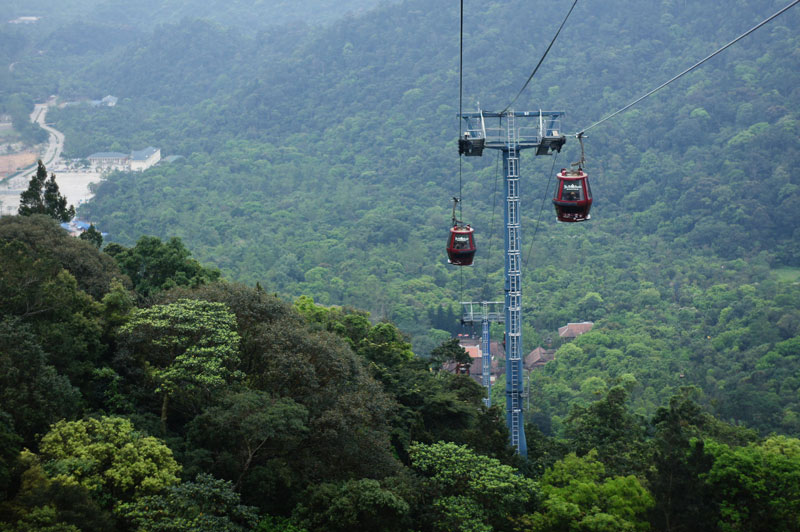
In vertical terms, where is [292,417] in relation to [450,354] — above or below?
below

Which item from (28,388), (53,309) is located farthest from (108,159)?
(28,388)

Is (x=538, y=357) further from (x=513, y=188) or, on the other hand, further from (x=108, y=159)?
(x=108, y=159)

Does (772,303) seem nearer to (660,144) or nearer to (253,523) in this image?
(660,144)

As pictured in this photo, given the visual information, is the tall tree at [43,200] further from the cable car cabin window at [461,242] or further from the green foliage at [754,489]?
the green foliage at [754,489]

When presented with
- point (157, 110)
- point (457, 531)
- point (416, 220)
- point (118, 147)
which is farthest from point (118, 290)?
point (157, 110)

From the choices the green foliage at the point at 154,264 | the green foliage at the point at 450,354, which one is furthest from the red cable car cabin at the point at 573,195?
the green foliage at the point at 450,354

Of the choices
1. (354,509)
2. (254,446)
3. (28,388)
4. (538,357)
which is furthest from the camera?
(538,357)
